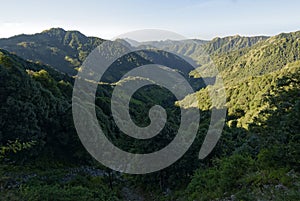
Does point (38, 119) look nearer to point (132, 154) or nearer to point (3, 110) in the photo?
point (3, 110)

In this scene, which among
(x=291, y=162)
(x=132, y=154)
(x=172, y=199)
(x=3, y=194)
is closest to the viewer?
(x=3, y=194)

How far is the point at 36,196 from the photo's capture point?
440 inches

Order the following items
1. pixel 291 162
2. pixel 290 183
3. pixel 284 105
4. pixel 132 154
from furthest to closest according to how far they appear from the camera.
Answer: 1. pixel 132 154
2. pixel 284 105
3. pixel 291 162
4. pixel 290 183

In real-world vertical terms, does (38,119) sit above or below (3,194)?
below

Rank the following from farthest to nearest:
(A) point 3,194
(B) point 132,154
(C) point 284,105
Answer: (B) point 132,154
(C) point 284,105
(A) point 3,194

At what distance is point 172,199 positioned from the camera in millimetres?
21031

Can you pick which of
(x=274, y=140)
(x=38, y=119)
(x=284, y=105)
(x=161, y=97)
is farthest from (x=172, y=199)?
(x=161, y=97)

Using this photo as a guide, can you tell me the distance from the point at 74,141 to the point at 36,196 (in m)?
17.7

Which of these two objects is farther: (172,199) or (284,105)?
(172,199)

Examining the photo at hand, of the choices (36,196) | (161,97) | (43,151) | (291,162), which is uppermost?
(291,162)

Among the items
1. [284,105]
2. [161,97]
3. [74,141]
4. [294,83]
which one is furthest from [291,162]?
[161,97]

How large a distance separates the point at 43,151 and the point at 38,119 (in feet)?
10.7

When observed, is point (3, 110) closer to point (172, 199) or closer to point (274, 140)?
point (172, 199)

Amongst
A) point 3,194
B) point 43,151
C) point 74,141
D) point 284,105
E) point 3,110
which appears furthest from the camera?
point 74,141
